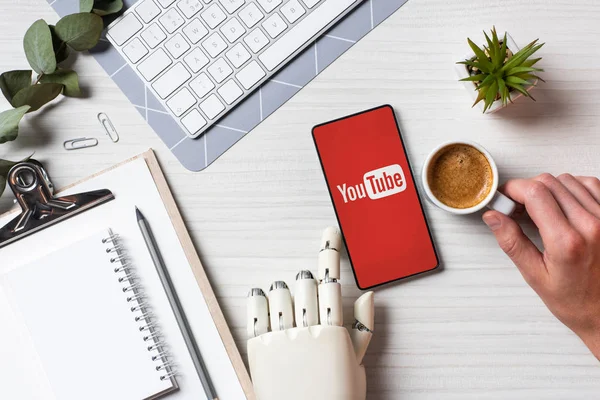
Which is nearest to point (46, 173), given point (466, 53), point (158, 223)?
point (158, 223)

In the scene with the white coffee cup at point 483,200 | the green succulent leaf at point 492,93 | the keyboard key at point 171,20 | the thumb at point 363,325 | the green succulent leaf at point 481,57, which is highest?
the keyboard key at point 171,20

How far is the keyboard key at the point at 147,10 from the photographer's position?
72 cm

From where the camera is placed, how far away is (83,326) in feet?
2.28

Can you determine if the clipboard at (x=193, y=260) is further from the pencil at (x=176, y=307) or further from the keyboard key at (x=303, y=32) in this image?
the keyboard key at (x=303, y=32)

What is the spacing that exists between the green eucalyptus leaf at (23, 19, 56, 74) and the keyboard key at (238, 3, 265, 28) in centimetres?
25

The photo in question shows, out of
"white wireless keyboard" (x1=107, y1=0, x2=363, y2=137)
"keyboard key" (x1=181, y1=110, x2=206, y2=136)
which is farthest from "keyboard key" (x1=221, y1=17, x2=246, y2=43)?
"keyboard key" (x1=181, y1=110, x2=206, y2=136)

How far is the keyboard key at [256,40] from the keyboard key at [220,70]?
0.04 m

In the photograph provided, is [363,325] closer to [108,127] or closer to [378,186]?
[378,186]

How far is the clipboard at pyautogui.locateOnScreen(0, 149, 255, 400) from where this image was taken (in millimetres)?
690

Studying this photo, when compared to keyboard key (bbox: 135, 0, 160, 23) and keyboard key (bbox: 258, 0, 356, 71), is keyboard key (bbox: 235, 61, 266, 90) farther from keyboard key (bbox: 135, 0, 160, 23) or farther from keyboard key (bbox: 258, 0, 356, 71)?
keyboard key (bbox: 135, 0, 160, 23)

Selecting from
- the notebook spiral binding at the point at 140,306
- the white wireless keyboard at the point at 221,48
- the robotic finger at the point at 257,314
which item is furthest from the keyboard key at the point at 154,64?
the robotic finger at the point at 257,314

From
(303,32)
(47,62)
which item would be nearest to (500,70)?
(303,32)

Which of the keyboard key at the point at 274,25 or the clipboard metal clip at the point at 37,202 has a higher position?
the keyboard key at the point at 274,25

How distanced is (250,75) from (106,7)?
0.21 metres
